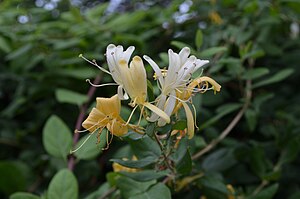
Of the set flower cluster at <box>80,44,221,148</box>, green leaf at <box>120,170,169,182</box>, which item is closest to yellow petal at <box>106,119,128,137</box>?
flower cluster at <box>80,44,221,148</box>

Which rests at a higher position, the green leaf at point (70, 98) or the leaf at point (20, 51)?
the leaf at point (20, 51)

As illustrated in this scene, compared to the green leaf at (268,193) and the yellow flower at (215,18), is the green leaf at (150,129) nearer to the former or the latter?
the green leaf at (268,193)

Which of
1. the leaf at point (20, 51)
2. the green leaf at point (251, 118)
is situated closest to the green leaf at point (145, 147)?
the green leaf at point (251, 118)

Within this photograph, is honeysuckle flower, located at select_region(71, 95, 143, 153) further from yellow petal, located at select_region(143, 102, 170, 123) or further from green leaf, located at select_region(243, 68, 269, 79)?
green leaf, located at select_region(243, 68, 269, 79)

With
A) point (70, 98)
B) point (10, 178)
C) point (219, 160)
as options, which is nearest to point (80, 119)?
point (70, 98)

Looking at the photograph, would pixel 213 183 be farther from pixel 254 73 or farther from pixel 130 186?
pixel 254 73

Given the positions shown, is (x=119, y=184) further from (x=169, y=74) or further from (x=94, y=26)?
(x=94, y=26)

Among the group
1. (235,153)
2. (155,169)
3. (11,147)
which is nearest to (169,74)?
(155,169)
